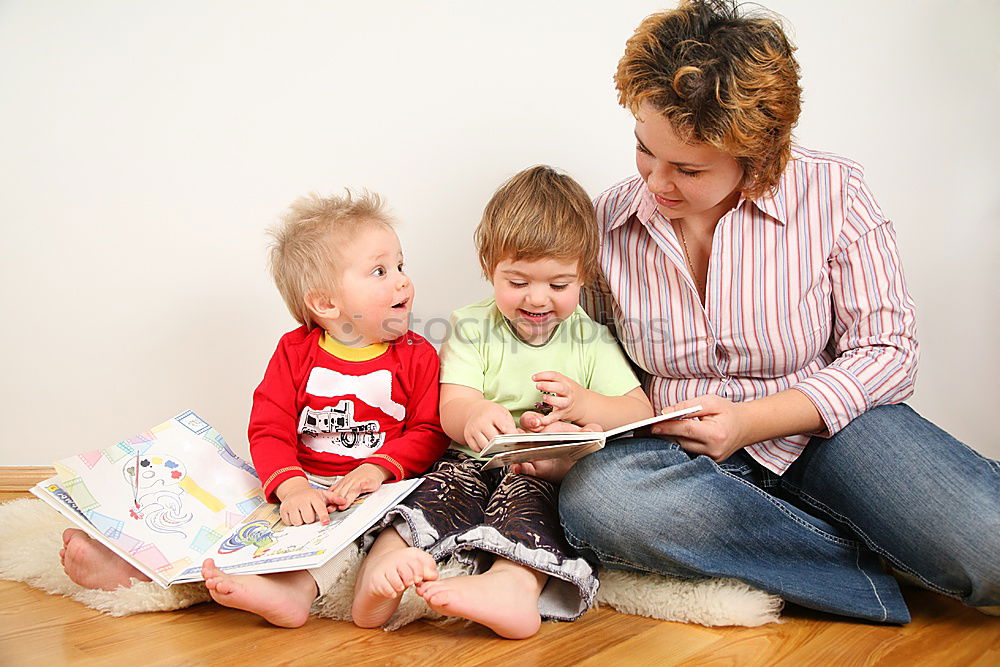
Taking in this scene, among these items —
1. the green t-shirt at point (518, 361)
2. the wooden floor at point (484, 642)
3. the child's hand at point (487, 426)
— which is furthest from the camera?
the green t-shirt at point (518, 361)

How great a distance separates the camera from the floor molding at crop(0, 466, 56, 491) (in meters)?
2.09

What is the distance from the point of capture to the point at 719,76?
124 cm

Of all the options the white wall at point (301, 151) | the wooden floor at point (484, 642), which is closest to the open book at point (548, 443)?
the wooden floor at point (484, 642)

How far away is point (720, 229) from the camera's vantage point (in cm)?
144

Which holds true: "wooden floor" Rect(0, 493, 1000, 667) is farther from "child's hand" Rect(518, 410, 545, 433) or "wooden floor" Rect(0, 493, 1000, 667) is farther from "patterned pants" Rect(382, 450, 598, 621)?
"child's hand" Rect(518, 410, 545, 433)

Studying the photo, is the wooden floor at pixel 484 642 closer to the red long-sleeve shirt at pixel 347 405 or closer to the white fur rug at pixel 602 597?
the white fur rug at pixel 602 597

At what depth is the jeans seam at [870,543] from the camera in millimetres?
1281

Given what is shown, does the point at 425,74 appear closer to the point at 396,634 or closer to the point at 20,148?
the point at 20,148

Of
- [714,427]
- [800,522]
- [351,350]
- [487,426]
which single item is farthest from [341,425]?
[800,522]

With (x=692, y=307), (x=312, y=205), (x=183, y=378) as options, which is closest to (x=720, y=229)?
(x=692, y=307)

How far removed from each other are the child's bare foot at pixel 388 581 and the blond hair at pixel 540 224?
532mm

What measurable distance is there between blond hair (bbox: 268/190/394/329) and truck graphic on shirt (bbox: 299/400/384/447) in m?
0.20

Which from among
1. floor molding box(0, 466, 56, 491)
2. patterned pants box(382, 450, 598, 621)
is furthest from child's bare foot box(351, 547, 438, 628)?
floor molding box(0, 466, 56, 491)

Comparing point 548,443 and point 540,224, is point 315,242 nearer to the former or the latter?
point 540,224
